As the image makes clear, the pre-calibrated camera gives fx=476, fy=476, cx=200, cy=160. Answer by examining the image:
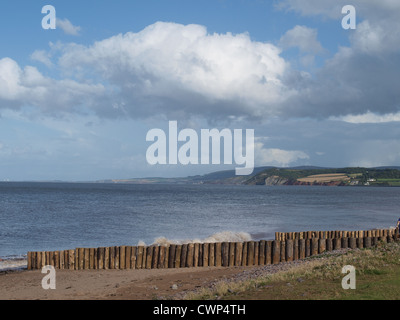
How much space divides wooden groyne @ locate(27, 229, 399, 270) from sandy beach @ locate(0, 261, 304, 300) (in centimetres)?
71

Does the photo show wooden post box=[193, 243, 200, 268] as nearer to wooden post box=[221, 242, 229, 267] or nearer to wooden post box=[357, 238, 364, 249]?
wooden post box=[221, 242, 229, 267]

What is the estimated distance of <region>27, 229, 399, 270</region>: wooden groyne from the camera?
20281 mm

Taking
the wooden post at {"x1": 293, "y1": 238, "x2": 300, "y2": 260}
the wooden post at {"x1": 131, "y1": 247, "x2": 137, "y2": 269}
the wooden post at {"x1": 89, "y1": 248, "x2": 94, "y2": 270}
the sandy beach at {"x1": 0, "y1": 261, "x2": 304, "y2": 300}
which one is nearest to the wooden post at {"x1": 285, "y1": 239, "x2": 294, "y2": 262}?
the wooden post at {"x1": 293, "y1": 238, "x2": 300, "y2": 260}

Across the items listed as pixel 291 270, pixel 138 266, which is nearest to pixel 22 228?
pixel 138 266

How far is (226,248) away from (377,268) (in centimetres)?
779

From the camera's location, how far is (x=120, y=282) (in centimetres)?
1738

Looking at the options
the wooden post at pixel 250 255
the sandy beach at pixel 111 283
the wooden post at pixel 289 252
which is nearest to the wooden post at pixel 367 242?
the wooden post at pixel 289 252

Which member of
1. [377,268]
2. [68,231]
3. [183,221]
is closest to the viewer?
[377,268]

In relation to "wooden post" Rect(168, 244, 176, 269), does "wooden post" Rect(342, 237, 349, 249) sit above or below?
above

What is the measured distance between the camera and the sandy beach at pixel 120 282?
14.5 meters

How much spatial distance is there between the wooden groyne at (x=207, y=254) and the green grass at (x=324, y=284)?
4321 millimetres

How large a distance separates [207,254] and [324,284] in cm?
859
